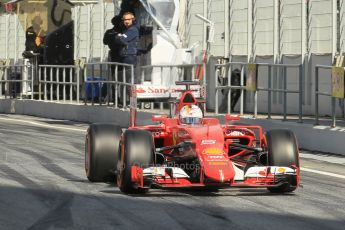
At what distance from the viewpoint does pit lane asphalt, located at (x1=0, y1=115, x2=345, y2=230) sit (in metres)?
9.01

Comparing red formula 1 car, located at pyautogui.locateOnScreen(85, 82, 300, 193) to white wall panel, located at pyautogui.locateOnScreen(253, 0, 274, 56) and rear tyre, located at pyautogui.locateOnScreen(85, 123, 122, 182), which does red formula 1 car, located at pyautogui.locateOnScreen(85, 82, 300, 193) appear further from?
white wall panel, located at pyautogui.locateOnScreen(253, 0, 274, 56)

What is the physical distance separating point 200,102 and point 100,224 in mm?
3684

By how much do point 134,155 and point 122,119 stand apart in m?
12.5

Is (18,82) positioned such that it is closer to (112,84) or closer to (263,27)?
(112,84)

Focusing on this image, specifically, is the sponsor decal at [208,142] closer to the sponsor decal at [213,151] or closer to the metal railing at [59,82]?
the sponsor decal at [213,151]

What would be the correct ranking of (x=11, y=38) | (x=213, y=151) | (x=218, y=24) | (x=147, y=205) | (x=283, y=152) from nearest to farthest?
(x=147, y=205) → (x=213, y=151) → (x=283, y=152) → (x=218, y=24) → (x=11, y=38)

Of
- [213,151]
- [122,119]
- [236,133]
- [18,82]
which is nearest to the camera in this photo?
[213,151]

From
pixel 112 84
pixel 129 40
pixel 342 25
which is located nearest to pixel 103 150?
pixel 342 25

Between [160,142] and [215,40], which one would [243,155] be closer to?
[160,142]

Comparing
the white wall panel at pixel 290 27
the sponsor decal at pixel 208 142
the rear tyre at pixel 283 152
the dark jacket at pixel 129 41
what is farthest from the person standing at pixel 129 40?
the sponsor decal at pixel 208 142

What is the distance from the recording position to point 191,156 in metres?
10.9

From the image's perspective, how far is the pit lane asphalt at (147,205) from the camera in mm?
9008

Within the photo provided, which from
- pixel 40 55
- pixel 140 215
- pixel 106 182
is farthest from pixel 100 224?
pixel 40 55

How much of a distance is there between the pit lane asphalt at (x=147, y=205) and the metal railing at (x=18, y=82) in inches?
621
